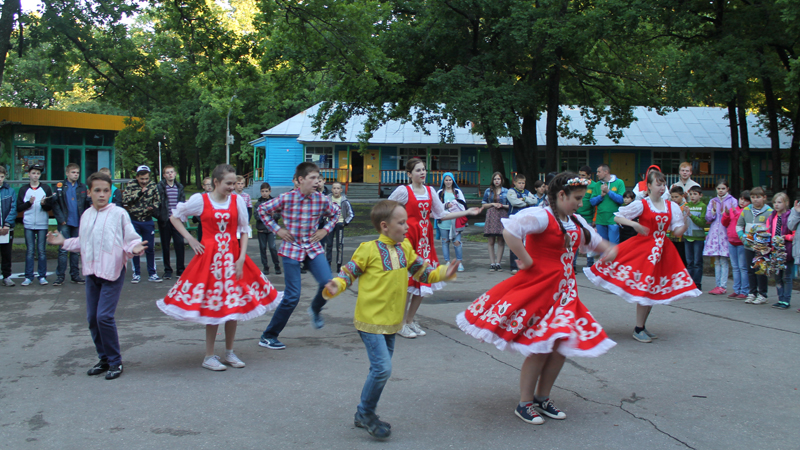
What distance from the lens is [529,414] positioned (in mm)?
4320

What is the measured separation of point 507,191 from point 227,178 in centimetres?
769

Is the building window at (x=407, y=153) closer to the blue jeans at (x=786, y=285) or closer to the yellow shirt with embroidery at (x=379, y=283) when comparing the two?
the blue jeans at (x=786, y=285)

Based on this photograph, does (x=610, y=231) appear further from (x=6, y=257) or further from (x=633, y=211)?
(x=6, y=257)

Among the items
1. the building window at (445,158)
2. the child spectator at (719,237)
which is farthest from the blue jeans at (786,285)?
the building window at (445,158)

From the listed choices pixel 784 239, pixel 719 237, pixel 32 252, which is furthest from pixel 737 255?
pixel 32 252

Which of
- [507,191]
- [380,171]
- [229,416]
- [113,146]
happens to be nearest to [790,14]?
[507,191]

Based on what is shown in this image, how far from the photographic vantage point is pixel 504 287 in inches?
173

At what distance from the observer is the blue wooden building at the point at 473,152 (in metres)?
39.0

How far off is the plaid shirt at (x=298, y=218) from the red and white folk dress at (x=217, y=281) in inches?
15.5

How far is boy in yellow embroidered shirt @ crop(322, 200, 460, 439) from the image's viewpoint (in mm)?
3982

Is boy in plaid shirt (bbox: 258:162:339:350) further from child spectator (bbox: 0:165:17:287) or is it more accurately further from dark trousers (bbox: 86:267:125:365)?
child spectator (bbox: 0:165:17:287)

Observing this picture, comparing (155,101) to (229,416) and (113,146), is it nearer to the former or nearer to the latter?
(113,146)

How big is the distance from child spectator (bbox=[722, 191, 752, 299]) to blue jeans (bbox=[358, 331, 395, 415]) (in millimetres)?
7117

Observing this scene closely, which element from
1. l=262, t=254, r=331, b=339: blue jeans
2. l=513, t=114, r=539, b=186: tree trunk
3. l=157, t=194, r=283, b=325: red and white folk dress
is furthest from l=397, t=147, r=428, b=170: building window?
l=157, t=194, r=283, b=325: red and white folk dress
